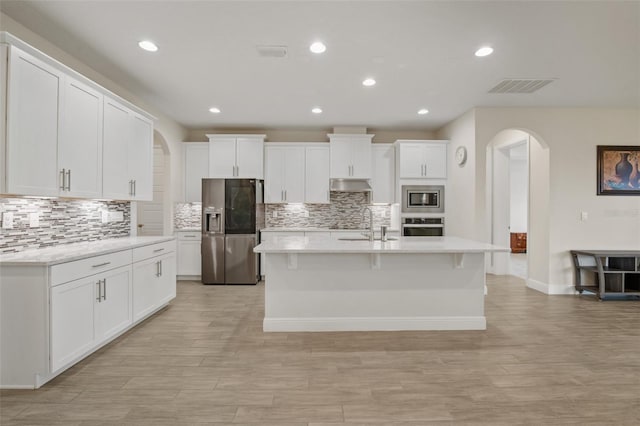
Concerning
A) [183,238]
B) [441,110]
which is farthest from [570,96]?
[183,238]

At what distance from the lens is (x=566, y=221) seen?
16.8 feet

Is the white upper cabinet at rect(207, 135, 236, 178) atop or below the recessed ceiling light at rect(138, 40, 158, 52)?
below

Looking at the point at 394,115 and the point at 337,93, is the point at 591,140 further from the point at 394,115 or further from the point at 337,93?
the point at 337,93

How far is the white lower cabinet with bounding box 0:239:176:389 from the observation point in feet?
7.59

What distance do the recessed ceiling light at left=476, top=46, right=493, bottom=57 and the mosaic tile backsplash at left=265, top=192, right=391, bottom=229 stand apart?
3.60 metres

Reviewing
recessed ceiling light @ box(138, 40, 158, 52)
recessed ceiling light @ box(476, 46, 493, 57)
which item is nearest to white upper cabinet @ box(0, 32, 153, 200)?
recessed ceiling light @ box(138, 40, 158, 52)

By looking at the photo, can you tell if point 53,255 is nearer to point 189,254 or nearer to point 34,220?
point 34,220

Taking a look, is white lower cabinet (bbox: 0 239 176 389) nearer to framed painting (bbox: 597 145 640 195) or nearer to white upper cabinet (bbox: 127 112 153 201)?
white upper cabinet (bbox: 127 112 153 201)

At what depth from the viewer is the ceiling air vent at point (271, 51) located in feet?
10.5

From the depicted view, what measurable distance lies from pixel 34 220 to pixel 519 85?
5415mm

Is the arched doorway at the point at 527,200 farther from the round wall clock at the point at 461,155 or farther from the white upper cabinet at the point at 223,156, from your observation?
the white upper cabinet at the point at 223,156

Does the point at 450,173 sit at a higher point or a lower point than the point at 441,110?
lower

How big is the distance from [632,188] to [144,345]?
6928mm

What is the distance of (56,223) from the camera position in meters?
3.18
